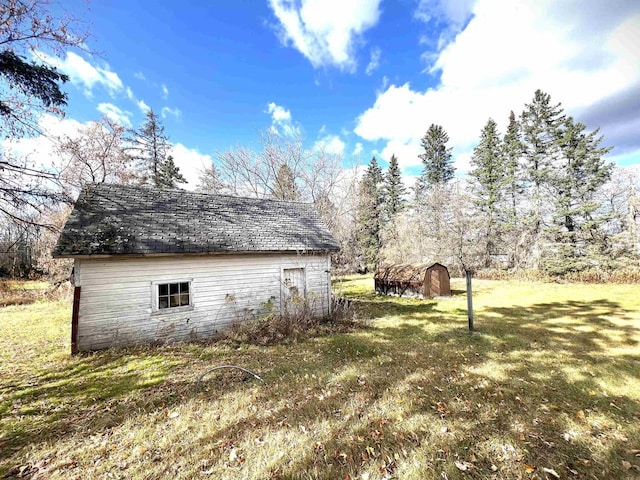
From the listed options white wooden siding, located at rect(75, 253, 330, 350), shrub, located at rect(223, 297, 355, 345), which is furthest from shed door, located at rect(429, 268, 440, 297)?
white wooden siding, located at rect(75, 253, 330, 350)

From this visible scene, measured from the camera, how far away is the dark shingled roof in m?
6.82

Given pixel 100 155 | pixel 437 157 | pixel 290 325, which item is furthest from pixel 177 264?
pixel 437 157

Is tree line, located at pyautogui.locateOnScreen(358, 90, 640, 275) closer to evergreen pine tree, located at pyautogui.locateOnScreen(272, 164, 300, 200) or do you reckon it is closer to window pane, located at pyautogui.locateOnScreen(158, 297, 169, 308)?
evergreen pine tree, located at pyautogui.locateOnScreen(272, 164, 300, 200)

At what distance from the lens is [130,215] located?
793cm

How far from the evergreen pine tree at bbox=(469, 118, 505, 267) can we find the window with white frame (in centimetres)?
2247

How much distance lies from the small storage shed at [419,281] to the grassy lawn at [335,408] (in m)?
5.87

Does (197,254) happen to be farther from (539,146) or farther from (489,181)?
(489,181)

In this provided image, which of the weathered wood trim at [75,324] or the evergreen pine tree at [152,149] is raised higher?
the evergreen pine tree at [152,149]

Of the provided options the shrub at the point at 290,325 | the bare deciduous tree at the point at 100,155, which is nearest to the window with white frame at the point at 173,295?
the shrub at the point at 290,325

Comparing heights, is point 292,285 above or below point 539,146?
below

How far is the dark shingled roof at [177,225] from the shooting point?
6.82m

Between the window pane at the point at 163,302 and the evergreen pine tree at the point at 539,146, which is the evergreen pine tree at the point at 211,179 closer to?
the window pane at the point at 163,302

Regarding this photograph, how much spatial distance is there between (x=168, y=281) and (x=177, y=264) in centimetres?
51

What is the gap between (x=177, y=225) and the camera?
8219mm
